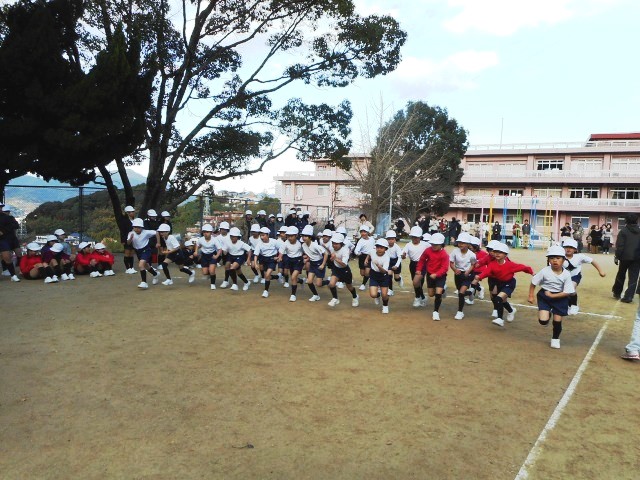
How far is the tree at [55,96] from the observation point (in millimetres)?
12383

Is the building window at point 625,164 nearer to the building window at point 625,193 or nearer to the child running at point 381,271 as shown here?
the building window at point 625,193

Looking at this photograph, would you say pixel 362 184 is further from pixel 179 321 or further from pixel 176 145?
pixel 179 321

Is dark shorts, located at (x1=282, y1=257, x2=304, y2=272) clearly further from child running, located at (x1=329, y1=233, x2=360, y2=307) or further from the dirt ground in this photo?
the dirt ground

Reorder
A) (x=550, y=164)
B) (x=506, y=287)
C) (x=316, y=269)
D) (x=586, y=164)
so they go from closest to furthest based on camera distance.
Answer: (x=506, y=287) < (x=316, y=269) < (x=586, y=164) < (x=550, y=164)

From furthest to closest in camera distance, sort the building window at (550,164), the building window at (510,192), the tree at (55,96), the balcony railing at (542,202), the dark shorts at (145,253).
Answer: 1. the building window at (510,192)
2. the building window at (550,164)
3. the balcony railing at (542,202)
4. the tree at (55,96)
5. the dark shorts at (145,253)

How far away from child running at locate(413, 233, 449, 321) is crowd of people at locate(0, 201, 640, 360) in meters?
0.02

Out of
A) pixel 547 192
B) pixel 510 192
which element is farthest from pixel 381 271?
pixel 547 192

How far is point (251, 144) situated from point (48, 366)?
13580mm

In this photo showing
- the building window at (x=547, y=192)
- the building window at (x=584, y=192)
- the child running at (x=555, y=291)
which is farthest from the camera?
the building window at (x=547, y=192)

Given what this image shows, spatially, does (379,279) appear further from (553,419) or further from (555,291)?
(553,419)

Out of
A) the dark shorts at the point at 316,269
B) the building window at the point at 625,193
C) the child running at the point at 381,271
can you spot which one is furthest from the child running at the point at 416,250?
the building window at the point at 625,193

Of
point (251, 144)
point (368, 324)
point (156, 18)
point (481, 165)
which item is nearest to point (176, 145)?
point (251, 144)

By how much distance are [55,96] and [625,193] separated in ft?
137

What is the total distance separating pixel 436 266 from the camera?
28.5 ft
